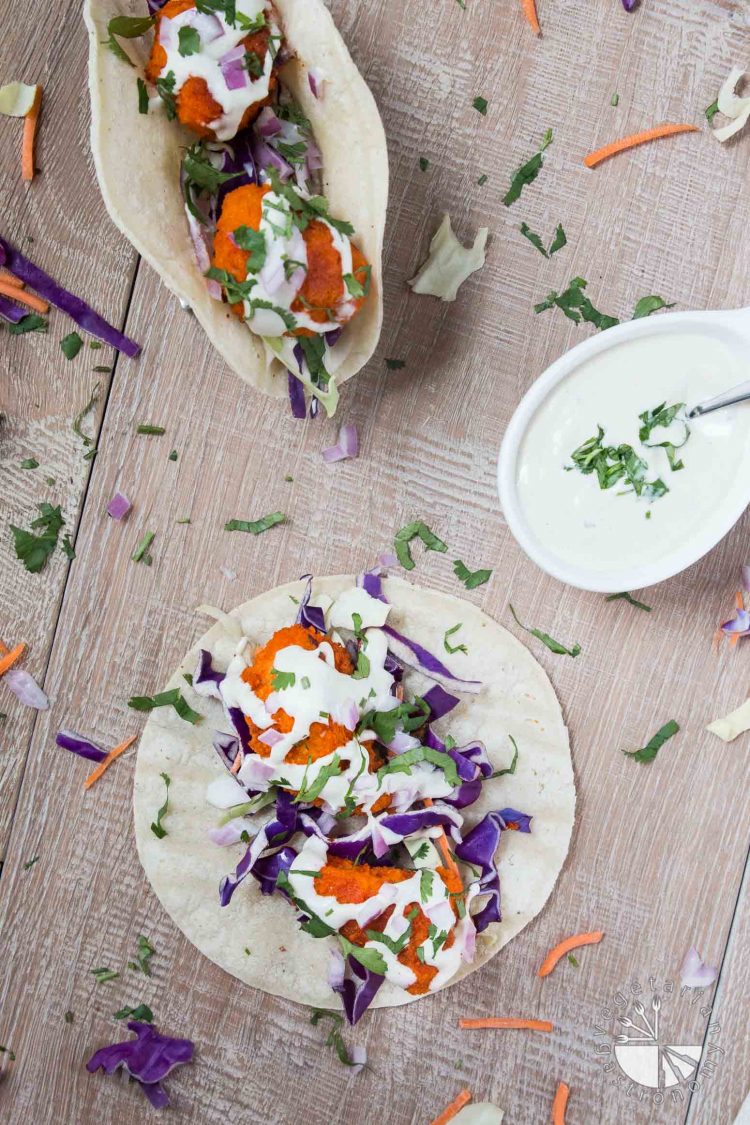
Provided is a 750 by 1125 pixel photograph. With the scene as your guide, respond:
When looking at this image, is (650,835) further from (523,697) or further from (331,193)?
(331,193)

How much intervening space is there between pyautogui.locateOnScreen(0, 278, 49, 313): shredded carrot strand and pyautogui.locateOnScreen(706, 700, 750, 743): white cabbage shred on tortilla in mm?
1571

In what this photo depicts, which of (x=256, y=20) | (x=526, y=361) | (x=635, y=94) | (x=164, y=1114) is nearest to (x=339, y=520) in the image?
(x=526, y=361)

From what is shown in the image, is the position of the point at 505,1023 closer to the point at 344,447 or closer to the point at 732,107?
the point at 344,447

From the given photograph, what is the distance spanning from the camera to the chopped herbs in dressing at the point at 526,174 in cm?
192

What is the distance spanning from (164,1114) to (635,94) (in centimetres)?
224

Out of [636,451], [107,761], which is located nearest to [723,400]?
[636,451]

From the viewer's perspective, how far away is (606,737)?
197 centimetres

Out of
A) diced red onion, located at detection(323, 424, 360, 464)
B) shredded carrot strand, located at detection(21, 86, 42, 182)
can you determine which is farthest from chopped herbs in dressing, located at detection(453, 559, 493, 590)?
shredded carrot strand, located at detection(21, 86, 42, 182)

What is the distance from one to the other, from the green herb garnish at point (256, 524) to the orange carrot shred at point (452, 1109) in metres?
1.20

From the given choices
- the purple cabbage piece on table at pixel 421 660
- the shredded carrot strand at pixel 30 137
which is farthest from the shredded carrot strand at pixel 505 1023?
the shredded carrot strand at pixel 30 137

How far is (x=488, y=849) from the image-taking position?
1872 millimetres

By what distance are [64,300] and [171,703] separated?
81 cm

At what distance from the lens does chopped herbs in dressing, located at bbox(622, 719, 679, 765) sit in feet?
6.44

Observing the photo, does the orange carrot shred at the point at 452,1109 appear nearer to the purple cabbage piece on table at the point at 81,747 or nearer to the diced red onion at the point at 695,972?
the diced red onion at the point at 695,972
